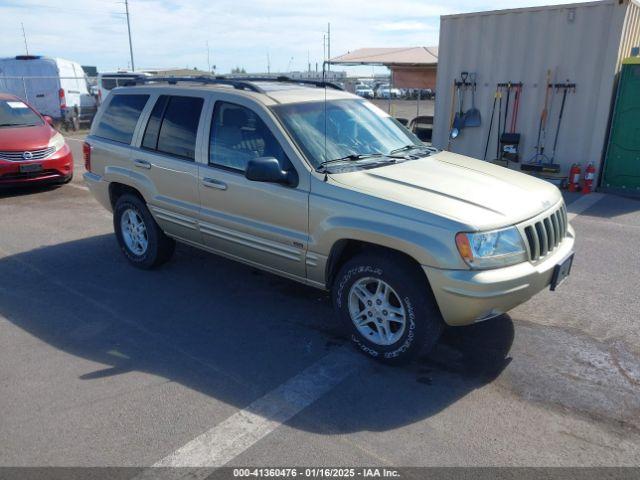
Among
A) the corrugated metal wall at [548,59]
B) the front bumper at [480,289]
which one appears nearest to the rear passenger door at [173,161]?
the front bumper at [480,289]

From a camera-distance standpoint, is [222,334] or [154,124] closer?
[222,334]

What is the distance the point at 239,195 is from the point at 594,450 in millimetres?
3108

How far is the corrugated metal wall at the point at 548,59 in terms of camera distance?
943 cm

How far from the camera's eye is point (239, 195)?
14.7ft

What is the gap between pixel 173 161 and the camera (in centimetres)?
504

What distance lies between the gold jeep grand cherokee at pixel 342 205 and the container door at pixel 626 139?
20.8 feet

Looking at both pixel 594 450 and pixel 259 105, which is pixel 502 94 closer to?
pixel 259 105

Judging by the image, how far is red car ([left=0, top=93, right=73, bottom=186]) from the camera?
895 cm

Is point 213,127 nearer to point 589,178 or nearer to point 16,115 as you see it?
point 16,115

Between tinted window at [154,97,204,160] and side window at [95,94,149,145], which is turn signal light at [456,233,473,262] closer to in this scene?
tinted window at [154,97,204,160]

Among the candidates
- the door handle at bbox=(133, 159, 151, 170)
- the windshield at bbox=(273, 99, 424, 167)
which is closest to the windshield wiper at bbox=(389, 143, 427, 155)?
the windshield at bbox=(273, 99, 424, 167)

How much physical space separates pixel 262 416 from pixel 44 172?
25.9ft

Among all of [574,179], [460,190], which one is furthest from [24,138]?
[574,179]

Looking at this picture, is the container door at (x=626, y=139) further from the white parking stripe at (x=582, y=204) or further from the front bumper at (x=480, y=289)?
the front bumper at (x=480, y=289)
